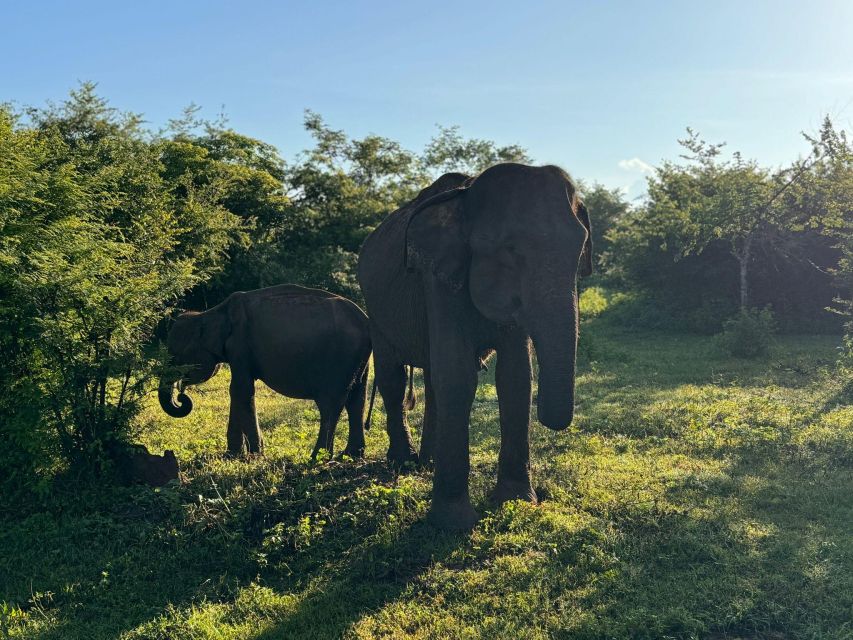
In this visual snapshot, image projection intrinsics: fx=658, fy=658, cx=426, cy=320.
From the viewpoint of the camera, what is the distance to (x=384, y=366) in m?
8.34

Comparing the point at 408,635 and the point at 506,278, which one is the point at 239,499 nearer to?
the point at 408,635

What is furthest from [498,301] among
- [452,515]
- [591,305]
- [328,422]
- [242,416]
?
[591,305]

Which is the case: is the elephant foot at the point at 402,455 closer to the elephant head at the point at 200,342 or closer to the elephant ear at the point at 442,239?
the elephant head at the point at 200,342

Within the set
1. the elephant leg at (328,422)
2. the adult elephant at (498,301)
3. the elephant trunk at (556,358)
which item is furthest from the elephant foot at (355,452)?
the elephant trunk at (556,358)

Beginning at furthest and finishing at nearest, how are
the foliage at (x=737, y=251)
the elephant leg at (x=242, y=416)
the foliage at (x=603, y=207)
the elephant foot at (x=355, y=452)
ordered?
the foliage at (x=603, y=207)
the foliage at (x=737, y=251)
the elephant foot at (x=355, y=452)
the elephant leg at (x=242, y=416)

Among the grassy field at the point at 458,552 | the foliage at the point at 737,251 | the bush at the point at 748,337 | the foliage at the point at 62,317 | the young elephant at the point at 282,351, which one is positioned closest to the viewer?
the grassy field at the point at 458,552

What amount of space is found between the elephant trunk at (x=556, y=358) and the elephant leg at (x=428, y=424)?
2.08 meters

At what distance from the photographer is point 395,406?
844 cm

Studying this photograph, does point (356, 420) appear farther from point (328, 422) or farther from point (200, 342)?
point (200, 342)

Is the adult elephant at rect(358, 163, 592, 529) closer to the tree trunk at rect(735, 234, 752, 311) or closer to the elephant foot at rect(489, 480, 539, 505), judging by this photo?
the elephant foot at rect(489, 480, 539, 505)

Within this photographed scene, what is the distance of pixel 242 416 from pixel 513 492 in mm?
3949

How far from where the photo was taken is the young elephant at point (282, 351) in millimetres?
8555

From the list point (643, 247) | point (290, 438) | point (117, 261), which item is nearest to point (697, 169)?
point (643, 247)

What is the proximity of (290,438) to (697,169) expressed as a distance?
22344 millimetres
